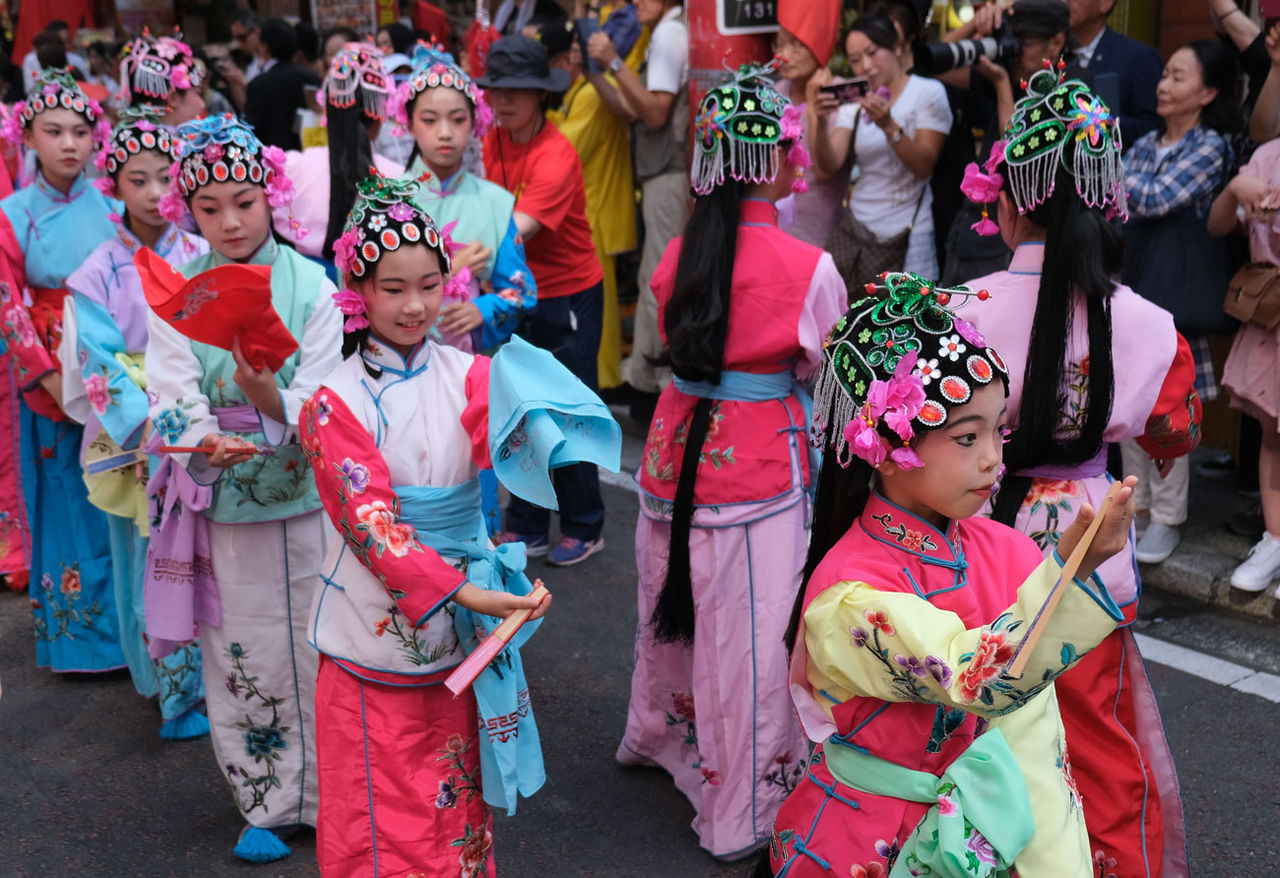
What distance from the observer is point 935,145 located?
5.31m

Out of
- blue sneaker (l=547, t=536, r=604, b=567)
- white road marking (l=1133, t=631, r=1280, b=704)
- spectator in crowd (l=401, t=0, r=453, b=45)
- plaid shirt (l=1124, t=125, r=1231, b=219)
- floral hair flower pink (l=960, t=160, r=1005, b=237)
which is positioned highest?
spectator in crowd (l=401, t=0, r=453, b=45)

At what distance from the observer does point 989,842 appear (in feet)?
6.31

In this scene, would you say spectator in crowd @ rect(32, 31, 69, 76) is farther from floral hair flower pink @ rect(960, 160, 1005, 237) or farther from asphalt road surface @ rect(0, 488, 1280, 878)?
floral hair flower pink @ rect(960, 160, 1005, 237)

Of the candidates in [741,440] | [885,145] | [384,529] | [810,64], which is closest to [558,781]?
[741,440]

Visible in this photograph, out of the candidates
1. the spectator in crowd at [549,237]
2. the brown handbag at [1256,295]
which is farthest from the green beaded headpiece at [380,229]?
the brown handbag at [1256,295]

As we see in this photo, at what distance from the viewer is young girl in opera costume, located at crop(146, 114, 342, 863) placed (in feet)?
10.7

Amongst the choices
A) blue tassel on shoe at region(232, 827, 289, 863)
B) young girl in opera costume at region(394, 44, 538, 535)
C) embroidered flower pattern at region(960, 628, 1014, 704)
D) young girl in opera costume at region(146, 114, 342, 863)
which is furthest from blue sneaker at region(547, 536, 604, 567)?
embroidered flower pattern at region(960, 628, 1014, 704)

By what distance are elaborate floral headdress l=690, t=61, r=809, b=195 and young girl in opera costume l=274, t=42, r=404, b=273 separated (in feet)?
4.76

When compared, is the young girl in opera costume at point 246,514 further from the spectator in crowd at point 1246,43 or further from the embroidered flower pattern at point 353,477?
the spectator in crowd at point 1246,43

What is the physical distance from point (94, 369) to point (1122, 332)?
2.76m

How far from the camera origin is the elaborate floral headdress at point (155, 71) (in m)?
4.73

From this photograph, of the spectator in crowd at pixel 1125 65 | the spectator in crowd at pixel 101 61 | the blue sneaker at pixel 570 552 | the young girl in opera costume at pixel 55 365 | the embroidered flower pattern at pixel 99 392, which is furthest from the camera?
the spectator in crowd at pixel 101 61

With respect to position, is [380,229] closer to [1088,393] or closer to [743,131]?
[743,131]

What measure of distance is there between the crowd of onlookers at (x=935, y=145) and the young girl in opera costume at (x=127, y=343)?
1.15 m
